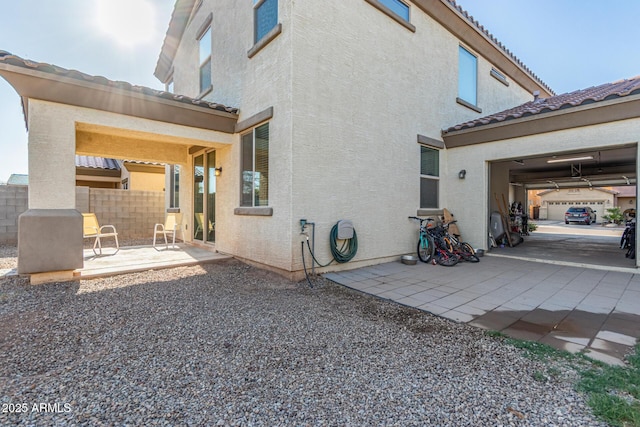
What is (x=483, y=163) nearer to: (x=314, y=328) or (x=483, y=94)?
(x=483, y=94)

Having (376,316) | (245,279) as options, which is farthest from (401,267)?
(245,279)

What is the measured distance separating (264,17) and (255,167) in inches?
120

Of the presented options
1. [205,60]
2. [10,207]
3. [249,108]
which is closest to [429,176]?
[249,108]

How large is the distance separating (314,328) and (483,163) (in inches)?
255

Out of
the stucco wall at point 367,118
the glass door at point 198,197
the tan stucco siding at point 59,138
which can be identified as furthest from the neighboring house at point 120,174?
the stucco wall at point 367,118

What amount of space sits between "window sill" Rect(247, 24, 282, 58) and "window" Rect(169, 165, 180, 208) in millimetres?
5334

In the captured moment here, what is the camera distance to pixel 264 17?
19.3 ft

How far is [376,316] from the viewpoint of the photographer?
3572mm

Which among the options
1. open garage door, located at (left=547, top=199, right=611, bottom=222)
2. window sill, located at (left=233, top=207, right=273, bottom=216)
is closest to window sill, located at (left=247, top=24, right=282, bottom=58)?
window sill, located at (left=233, top=207, right=273, bottom=216)

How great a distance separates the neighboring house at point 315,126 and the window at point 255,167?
4 centimetres

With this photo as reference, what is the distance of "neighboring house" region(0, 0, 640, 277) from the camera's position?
4.82 metres

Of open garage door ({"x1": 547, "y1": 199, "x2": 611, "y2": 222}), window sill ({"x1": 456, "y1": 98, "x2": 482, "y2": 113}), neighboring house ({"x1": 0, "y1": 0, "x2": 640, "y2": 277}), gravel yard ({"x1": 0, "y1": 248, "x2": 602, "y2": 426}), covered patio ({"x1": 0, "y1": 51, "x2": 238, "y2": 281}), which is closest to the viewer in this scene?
gravel yard ({"x1": 0, "y1": 248, "x2": 602, "y2": 426})

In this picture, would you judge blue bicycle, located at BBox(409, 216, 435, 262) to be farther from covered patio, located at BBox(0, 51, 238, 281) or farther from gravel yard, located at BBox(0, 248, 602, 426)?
covered patio, located at BBox(0, 51, 238, 281)

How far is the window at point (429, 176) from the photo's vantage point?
24.7 feet
